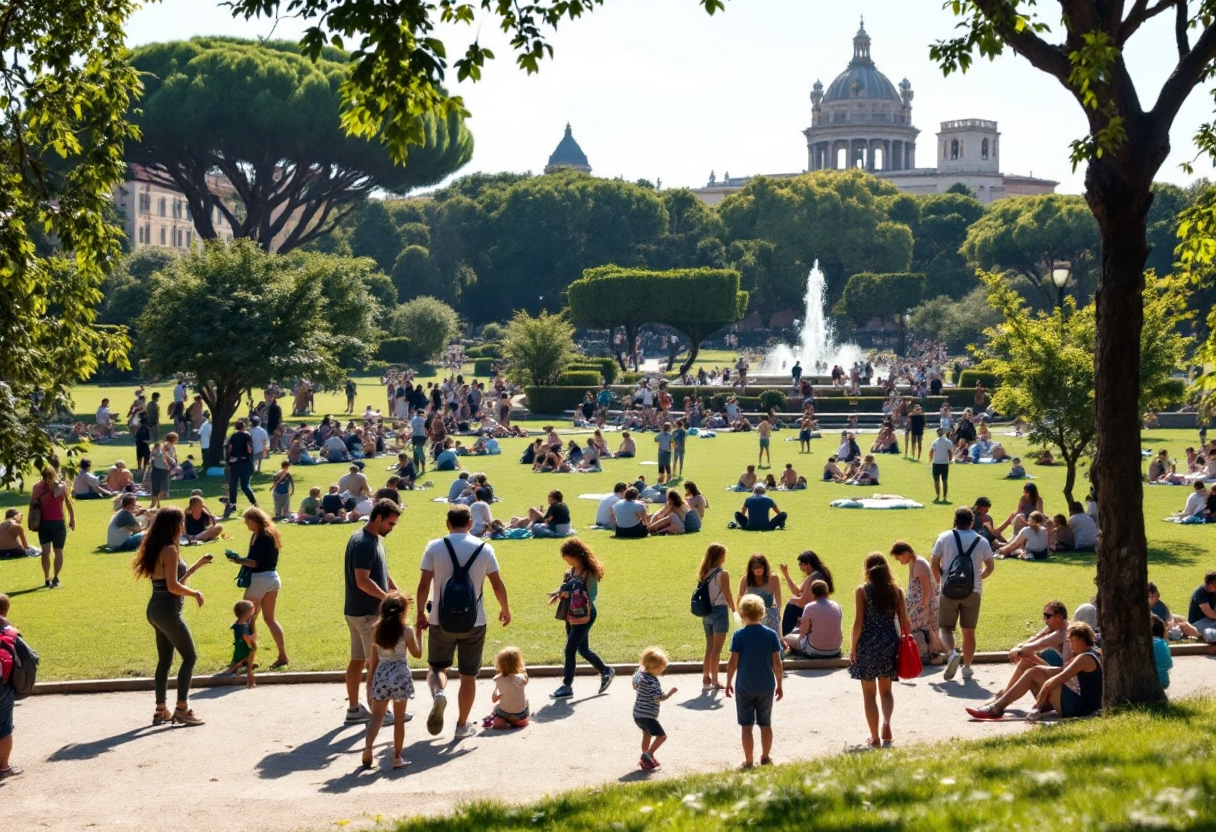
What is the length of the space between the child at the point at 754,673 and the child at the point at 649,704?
0.49m

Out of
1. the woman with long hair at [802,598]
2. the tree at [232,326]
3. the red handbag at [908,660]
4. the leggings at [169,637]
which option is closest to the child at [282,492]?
the tree at [232,326]

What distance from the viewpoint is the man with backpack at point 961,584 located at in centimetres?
1124

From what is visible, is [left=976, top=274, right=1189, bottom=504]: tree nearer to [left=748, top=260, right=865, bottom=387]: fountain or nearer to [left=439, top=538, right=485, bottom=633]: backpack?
[left=439, top=538, right=485, bottom=633]: backpack

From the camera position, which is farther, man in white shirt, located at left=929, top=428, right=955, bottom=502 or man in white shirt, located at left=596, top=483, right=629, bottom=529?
man in white shirt, located at left=929, top=428, right=955, bottom=502

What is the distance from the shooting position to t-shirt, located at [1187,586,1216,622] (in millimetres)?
12367

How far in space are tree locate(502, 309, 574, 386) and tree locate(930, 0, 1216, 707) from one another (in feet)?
126

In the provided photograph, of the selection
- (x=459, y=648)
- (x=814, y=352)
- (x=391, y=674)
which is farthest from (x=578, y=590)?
(x=814, y=352)

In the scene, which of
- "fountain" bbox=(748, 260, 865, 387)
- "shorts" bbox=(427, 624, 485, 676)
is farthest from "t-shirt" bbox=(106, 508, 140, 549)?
"fountain" bbox=(748, 260, 865, 387)

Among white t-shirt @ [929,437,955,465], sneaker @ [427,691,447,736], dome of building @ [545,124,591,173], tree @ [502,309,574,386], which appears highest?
dome of building @ [545,124,591,173]

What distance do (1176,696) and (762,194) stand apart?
8953 centimetres

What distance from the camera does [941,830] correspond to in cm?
597

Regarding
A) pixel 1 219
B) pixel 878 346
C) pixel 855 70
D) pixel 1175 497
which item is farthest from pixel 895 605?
pixel 855 70

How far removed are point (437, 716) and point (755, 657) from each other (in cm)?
215

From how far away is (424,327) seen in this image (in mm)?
68250
